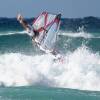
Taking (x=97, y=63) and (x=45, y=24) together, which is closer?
(x=45, y=24)

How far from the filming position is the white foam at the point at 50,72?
107 feet

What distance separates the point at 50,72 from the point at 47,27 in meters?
3.84

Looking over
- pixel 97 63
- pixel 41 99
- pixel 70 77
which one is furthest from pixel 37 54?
pixel 41 99

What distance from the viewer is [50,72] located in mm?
34531

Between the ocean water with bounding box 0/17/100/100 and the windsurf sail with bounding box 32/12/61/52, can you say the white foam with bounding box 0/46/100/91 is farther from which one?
the windsurf sail with bounding box 32/12/61/52

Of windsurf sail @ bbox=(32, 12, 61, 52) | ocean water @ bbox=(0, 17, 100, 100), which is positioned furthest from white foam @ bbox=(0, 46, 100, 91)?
windsurf sail @ bbox=(32, 12, 61, 52)

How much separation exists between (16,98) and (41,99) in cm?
110

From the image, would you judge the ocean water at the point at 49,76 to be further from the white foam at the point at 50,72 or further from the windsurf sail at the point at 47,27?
the windsurf sail at the point at 47,27

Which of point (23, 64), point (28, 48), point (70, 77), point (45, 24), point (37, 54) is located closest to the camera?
point (45, 24)

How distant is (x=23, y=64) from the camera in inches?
1430

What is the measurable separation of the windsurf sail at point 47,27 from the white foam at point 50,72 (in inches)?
92.6

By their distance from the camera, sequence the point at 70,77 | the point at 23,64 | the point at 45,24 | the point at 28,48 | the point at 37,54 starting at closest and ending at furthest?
1. the point at 45,24
2. the point at 70,77
3. the point at 23,64
4. the point at 37,54
5. the point at 28,48

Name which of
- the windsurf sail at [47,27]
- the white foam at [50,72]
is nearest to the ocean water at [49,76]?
the white foam at [50,72]

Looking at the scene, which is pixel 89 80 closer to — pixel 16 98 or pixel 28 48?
pixel 16 98
